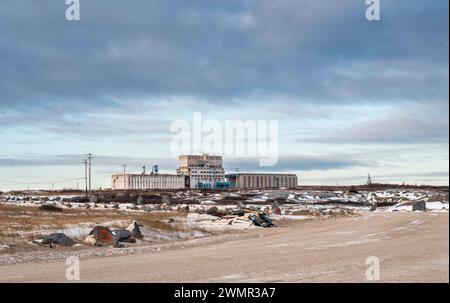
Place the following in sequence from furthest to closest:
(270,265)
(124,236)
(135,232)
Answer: (135,232)
(124,236)
(270,265)

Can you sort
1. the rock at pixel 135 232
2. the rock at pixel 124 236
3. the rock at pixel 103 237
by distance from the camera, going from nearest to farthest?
the rock at pixel 103 237 < the rock at pixel 124 236 < the rock at pixel 135 232

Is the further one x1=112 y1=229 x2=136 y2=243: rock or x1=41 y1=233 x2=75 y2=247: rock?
x1=112 y1=229 x2=136 y2=243: rock

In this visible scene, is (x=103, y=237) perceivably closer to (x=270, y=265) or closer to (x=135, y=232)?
(x=135, y=232)

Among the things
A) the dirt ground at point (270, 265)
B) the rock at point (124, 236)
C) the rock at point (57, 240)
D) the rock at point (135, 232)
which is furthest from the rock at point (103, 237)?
the dirt ground at point (270, 265)

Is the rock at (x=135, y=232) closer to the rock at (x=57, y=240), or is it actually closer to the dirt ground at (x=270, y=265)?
the rock at (x=57, y=240)

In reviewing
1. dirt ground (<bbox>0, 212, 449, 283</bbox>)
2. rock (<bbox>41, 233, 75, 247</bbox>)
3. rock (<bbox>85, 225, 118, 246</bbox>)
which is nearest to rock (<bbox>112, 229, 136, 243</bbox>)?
rock (<bbox>85, 225, 118, 246</bbox>)

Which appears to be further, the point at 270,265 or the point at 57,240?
the point at 57,240

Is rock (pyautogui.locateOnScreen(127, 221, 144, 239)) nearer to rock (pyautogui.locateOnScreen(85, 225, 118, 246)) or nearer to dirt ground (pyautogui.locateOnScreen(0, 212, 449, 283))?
rock (pyautogui.locateOnScreen(85, 225, 118, 246))

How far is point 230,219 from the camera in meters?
43.8

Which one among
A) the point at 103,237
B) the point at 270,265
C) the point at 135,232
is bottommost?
the point at 135,232

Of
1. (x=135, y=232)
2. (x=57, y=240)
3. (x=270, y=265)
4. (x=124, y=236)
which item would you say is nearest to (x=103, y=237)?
(x=124, y=236)

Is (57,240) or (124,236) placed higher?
(57,240)

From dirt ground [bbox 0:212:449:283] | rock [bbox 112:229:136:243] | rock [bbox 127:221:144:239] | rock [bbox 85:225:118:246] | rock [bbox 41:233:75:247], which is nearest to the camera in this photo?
dirt ground [bbox 0:212:449:283]
